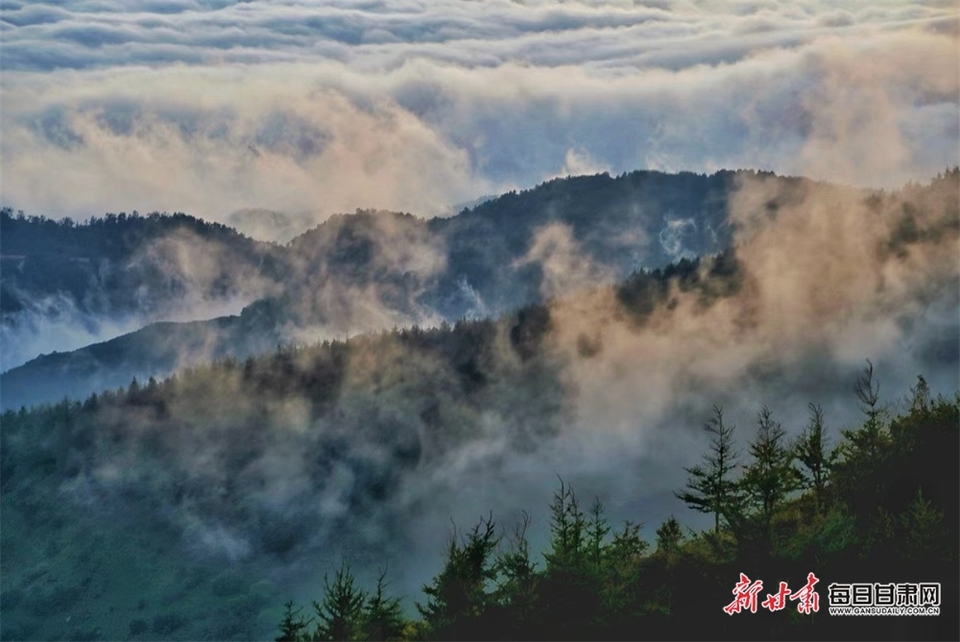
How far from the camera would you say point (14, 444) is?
136 meters

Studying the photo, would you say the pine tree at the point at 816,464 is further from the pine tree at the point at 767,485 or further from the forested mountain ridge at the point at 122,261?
the forested mountain ridge at the point at 122,261

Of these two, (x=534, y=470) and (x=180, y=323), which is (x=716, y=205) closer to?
(x=534, y=470)

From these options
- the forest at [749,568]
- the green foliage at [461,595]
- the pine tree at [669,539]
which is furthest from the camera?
the pine tree at [669,539]

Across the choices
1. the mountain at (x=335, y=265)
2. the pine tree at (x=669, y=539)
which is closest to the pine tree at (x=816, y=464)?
the pine tree at (x=669, y=539)

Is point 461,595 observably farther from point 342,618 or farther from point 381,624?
point 342,618

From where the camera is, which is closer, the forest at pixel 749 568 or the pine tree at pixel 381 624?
the forest at pixel 749 568

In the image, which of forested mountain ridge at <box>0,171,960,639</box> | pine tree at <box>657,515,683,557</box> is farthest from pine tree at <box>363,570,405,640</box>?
forested mountain ridge at <box>0,171,960,639</box>

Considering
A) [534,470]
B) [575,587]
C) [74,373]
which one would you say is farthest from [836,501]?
[74,373]

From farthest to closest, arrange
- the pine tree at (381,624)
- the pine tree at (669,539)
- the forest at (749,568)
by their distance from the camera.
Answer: the pine tree at (669,539)
the pine tree at (381,624)
the forest at (749,568)

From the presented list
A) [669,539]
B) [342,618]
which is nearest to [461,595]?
[342,618]

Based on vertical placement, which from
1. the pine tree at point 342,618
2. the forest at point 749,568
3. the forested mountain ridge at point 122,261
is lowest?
the pine tree at point 342,618

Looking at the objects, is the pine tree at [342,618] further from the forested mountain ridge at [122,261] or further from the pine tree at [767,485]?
the forested mountain ridge at [122,261]

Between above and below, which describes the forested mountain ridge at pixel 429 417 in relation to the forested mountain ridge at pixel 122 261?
below

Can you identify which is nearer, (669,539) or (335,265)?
(669,539)
